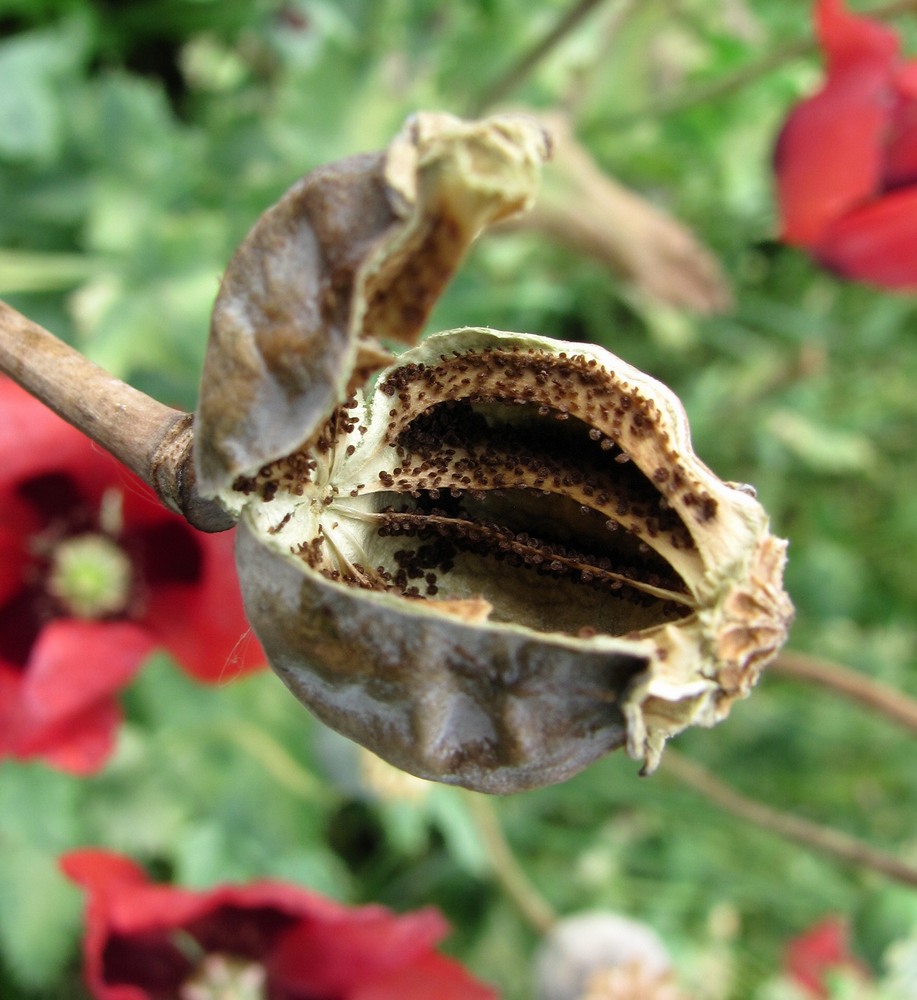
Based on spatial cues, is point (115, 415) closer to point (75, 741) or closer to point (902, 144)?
point (75, 741)

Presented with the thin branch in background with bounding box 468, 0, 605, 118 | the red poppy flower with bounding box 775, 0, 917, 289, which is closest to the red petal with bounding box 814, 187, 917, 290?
the red poppy flower with bounding box 775, 0, 917, 289

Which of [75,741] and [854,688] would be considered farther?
[854,688]

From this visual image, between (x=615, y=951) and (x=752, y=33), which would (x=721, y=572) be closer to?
(x=615, y=951)

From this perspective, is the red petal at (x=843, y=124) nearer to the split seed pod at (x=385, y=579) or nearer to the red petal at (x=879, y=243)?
the red petal at (x=879, y=243)

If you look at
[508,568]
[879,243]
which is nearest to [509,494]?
[508,568]

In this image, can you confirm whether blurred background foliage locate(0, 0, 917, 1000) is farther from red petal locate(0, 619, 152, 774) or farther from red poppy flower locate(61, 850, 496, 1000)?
red petal locate(0, 619, 152, 774)

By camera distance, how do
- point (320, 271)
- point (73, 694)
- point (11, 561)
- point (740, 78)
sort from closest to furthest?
point (320, 271)
point (73, 694)
point (11, 561)
point (740, 78)
